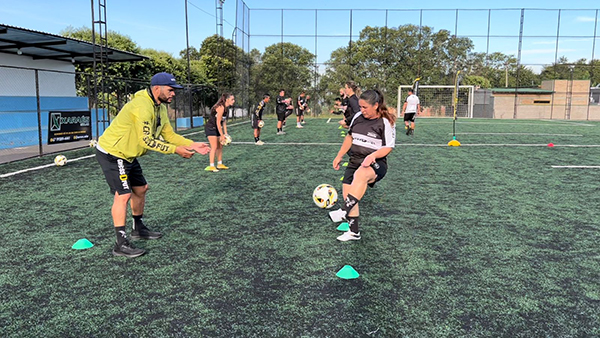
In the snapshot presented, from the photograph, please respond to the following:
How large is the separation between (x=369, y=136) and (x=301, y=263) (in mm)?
1771

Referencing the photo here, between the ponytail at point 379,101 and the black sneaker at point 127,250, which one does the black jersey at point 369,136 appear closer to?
the ponytail at point 379,101

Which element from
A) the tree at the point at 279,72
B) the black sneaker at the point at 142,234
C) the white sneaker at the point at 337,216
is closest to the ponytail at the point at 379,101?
the white sneaker at the point at 337,216

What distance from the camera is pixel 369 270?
4102 millimetres

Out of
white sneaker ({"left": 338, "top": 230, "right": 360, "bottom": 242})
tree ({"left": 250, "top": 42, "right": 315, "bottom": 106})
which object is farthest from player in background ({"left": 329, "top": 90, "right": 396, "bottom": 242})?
tree ({"left": 250, "top": 42, "right": 315, "bottom": 106})

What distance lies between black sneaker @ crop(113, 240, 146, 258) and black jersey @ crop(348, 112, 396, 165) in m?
2.71

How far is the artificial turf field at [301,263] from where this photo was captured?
3.15 meters

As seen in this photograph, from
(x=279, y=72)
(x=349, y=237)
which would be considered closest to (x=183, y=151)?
(x=349, y=237)

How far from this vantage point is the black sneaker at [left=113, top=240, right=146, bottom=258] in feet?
14.4

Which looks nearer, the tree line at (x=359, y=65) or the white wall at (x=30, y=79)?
the white wall at (x=30, y=79)

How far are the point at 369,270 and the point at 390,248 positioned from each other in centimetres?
71

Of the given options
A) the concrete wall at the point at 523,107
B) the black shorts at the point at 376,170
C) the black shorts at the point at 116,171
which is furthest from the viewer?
the concrete wall at the point at 523,107

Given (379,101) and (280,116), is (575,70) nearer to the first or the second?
(280,116)

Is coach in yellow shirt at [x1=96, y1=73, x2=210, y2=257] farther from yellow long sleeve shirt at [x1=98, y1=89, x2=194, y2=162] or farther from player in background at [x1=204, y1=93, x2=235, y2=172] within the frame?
player in background at [x1=204, y1=93, x2=235, y2=172]

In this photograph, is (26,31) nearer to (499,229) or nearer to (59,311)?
(59,311)
